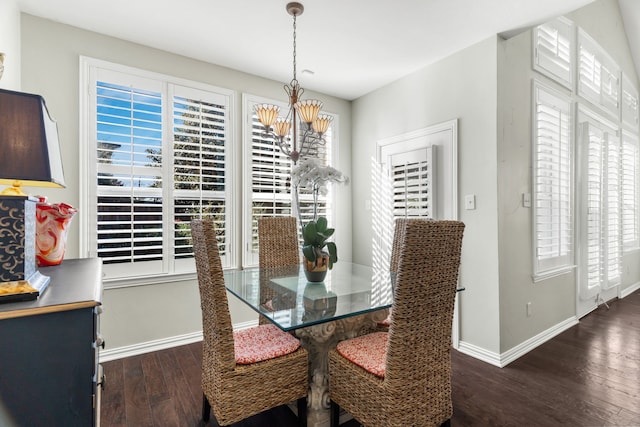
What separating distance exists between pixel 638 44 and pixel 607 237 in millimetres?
3133

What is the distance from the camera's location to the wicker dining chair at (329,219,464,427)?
138cm

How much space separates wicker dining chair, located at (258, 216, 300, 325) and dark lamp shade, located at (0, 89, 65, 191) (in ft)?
5.93

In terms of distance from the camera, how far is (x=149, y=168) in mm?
2910

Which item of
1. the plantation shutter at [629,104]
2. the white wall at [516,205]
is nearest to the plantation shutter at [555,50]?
the white wall at [516,205]

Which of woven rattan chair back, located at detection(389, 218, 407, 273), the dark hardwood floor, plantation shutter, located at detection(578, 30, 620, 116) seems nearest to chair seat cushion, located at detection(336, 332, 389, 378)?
the dark hardwood floor

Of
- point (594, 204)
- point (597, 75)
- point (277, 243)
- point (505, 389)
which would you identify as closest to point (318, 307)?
point (277, 243)

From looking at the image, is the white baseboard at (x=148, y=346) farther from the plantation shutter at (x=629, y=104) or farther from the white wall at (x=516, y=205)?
the plantation shutter at (x=629, y=104)

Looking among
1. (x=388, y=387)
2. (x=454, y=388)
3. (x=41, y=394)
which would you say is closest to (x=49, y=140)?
(x=41, y=394)

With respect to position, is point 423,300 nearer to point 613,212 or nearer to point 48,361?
point 48,361

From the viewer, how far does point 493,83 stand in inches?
106

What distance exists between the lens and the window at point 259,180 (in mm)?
3432

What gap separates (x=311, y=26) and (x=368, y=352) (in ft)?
7.90

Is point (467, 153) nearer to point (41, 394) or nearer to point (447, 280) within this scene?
point (447, 280)

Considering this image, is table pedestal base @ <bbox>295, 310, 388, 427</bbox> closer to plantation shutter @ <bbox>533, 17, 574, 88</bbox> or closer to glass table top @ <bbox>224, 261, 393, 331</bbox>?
glass table top @ <bbox>224, 261, 393, 331</bbox>
